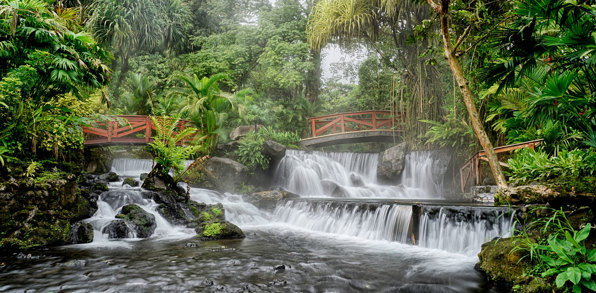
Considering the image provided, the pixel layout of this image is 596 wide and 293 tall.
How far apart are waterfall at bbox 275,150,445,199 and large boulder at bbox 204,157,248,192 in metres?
2.23

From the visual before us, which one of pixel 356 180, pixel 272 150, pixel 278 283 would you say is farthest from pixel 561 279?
pixel 356 180

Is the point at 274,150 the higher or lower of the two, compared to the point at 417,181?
higher

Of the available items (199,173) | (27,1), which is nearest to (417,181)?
(199,173)

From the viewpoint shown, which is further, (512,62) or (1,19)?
(1,19)

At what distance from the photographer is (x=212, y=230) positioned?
23.5ft

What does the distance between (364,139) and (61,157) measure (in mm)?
13286

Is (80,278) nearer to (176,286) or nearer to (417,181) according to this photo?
(176,286)

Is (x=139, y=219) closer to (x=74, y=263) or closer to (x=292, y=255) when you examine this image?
(x=74, y=263)

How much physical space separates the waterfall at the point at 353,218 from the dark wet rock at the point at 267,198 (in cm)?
114

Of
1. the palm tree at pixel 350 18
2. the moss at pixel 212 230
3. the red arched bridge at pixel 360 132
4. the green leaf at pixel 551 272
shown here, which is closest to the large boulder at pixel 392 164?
the red arched bridge at pixel 360 132

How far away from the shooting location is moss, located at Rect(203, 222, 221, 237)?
23.2 ft

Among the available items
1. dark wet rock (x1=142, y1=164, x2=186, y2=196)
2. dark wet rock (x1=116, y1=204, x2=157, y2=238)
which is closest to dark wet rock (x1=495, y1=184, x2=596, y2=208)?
dark wet rock (x1=116, y1=204, x2=157, y2=238)

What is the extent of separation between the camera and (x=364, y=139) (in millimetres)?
17484

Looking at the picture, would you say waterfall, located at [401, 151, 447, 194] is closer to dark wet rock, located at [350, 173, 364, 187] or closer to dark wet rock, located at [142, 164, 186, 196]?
dark wet rock, located at [350, 173, 364, 187]
